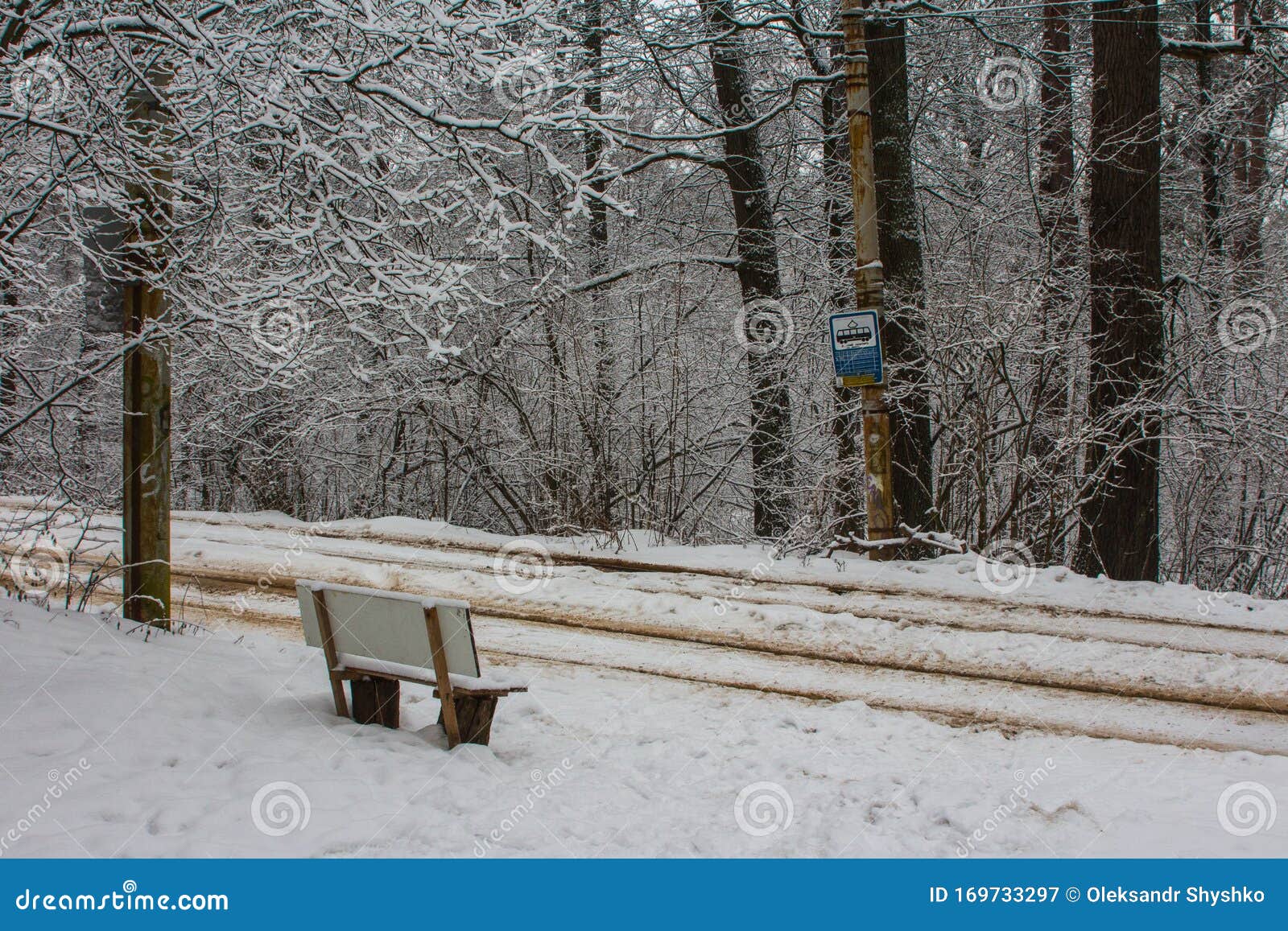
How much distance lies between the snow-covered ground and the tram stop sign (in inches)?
142

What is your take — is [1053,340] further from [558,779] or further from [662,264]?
[558,779]

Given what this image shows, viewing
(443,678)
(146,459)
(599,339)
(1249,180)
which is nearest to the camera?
(443,678)

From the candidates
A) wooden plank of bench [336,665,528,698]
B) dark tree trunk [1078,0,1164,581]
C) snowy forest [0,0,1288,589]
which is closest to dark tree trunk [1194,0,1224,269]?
snowy forest [0,0,1288,589]

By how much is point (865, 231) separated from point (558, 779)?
19.1 feet

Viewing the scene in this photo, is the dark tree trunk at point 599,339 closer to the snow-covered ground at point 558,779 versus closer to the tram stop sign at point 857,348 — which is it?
the tram stop sign at point 857,348

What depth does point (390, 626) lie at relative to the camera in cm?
553

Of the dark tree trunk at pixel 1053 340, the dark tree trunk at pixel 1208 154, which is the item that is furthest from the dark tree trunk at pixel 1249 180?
the dark tree trunk at pixel 1053 340

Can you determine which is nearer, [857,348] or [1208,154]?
[857,348]

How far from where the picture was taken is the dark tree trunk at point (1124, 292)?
347 inches

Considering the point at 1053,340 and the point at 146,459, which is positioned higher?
the point at 1053,340

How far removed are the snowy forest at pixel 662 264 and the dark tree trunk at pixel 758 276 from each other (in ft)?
0.20

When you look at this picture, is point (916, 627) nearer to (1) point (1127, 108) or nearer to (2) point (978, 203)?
(1) point (1127, 108)

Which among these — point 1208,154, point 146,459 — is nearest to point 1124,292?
point 1208,154

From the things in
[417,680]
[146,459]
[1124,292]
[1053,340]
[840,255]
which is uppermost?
[840,255]
